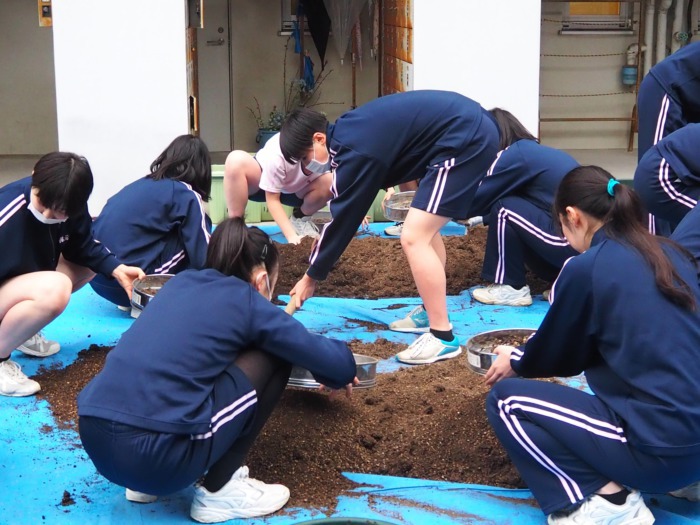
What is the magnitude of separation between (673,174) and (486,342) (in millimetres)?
1303

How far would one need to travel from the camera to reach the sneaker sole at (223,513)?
8.89 ft

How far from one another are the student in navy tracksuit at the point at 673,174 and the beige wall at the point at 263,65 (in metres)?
5.31

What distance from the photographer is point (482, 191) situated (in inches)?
190

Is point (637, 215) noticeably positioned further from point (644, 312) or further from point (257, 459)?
point (257, 459)

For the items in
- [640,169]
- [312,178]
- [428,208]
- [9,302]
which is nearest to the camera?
[9,302]

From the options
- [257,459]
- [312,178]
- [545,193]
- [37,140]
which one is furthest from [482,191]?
[37,140]

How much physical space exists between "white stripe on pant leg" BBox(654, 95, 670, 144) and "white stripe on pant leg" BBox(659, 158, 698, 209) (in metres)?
0.64

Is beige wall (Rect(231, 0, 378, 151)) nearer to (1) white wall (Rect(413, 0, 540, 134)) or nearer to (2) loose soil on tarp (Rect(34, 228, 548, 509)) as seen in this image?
(1) white wall (Rect(413, 0, 540, 134))

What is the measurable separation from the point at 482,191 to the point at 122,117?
271cm

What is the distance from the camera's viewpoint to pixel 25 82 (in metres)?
9.00

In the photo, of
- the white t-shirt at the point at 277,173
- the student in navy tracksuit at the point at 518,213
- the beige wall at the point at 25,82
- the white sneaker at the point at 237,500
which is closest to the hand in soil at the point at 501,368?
the white sneaker at the point at 237,500

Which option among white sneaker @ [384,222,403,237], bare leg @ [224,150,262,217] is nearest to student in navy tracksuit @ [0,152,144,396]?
bare leg @ [224,150,262,217]

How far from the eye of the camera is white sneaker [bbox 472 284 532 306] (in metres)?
4.88

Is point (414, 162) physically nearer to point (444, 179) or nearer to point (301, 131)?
point (444, 179)
